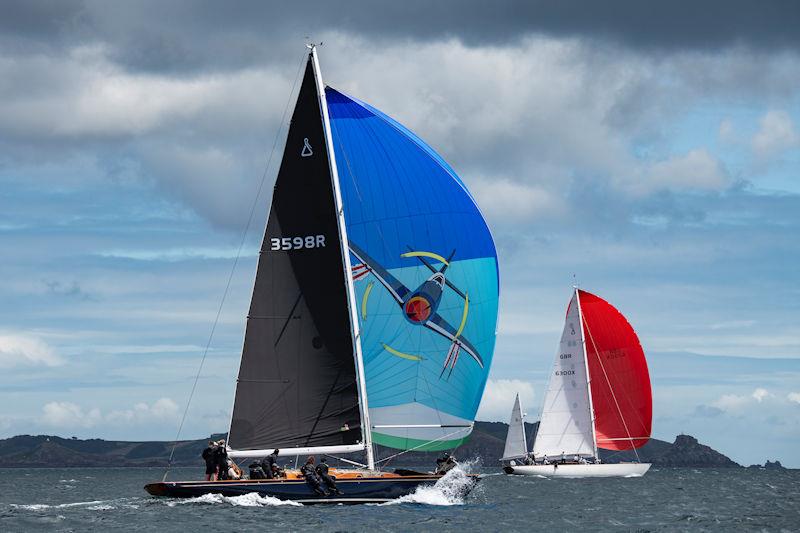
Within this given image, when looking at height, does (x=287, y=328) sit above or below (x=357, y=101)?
below

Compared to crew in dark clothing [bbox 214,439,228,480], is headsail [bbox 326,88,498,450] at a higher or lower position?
higher

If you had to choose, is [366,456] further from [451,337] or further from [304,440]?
[451,337]

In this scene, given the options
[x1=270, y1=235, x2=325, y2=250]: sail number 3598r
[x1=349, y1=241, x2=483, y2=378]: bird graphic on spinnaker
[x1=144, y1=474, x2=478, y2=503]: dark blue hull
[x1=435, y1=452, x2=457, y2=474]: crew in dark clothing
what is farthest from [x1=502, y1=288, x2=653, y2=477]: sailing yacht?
[x1=144, y1=474, x2=478, y2=503]: dark blue hull

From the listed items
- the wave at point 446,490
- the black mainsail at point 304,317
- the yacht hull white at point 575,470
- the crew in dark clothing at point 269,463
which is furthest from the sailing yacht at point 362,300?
the yacht hull white at point 575,470

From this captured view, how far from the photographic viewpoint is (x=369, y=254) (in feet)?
115

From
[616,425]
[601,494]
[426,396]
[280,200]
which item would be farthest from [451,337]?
[616,425]

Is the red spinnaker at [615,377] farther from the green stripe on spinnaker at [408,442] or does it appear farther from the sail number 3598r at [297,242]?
→ the sail number 3598r at [297,242]

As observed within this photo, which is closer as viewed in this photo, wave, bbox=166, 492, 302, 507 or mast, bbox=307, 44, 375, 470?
wave, bbox=166, 492, 302, 507

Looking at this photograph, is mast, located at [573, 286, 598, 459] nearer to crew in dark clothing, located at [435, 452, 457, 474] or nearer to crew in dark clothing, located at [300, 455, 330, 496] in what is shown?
crew in dark clothing, located at [435, 452, 457, 474]

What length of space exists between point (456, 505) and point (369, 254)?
336 inches

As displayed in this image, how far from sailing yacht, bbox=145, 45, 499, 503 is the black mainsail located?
3 centimetres

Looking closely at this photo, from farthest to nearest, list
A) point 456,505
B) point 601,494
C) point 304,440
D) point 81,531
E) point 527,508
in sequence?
point 601,494, point 527,508, point 456,505, point 304,440, point 81,531

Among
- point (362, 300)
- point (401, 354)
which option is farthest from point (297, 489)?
point (362, 300)

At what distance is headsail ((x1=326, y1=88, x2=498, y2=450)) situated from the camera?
114ft
